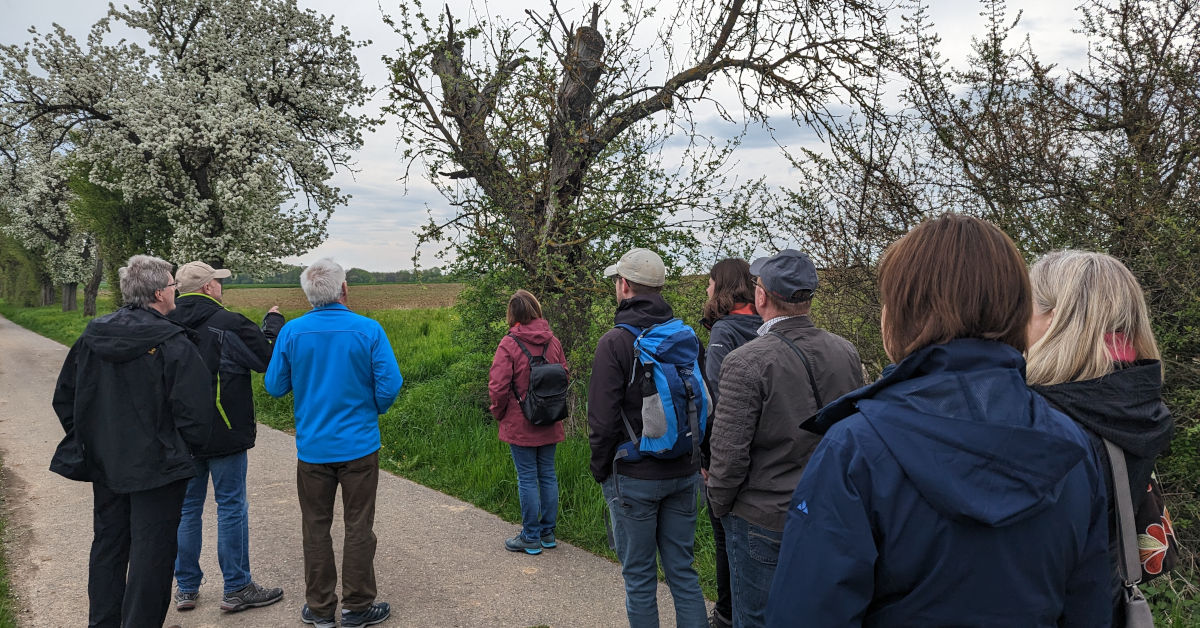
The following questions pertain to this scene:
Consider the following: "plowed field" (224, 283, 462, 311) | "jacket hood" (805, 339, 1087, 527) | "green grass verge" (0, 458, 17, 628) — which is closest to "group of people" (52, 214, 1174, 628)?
"jacket hood" (805, 339, 1087, 527)

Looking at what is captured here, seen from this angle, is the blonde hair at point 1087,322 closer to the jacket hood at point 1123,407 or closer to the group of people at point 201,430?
the jacket hood at point 1123,407

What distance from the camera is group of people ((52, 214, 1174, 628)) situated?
131 cm

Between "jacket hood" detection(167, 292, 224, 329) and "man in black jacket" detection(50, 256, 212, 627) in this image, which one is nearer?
"man in black jacket" detection(50, 256, 212, 627)

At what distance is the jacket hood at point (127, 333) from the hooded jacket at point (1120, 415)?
3.97m

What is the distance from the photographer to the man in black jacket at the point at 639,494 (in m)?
3.44

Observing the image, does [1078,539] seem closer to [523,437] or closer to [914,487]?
[914,487]

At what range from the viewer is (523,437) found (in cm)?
516

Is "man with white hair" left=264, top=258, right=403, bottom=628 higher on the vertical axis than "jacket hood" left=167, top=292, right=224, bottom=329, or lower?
lower

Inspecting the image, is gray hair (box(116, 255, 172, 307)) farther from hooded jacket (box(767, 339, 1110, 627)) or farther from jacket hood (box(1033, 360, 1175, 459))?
jacket hood (box(1033, 360, 1175, 459))

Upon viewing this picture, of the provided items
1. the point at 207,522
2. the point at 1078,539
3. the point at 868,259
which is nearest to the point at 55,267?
the point at 207,522

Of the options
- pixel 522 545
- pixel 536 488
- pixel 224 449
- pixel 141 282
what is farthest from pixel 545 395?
pixel 141 282

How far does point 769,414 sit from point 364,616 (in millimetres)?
2777

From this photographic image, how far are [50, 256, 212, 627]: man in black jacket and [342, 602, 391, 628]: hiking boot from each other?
3.08ft

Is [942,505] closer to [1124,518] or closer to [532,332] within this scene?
[1124,518]
